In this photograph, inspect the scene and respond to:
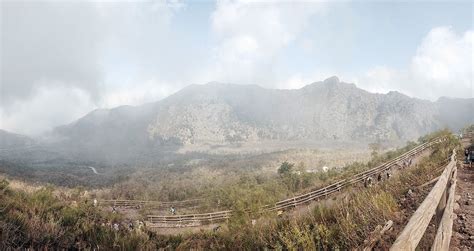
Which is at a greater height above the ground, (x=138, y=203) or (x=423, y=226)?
(x=423, y=226)

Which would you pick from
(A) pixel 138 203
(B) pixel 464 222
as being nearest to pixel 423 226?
(B) pixel 464 222

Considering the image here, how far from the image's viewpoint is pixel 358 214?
6.23m

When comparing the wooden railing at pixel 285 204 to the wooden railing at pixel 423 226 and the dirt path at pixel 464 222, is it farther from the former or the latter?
the wooden railing at pixel 423 226

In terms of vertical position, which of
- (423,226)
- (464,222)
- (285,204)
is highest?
(423,226)

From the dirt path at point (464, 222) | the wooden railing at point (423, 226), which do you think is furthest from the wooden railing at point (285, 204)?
the wooden railing at point (423, 226)

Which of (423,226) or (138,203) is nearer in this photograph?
(423,226)

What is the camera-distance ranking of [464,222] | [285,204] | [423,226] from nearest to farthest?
[423,226], [464,222], [285,204]

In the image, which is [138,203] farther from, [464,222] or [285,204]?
[464,222]

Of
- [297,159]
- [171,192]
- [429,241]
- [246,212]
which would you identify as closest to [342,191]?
[246,212]

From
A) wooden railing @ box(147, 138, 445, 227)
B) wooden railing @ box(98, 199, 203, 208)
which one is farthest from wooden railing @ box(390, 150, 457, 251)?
wooden railing @ box(98, 199, 203, 208)

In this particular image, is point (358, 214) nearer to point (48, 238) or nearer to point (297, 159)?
point (48, 238)

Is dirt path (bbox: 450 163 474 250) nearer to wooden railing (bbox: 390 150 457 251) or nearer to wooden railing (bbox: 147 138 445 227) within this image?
wooden railing (bbox: 390 150 457 251)

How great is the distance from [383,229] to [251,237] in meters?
3.41

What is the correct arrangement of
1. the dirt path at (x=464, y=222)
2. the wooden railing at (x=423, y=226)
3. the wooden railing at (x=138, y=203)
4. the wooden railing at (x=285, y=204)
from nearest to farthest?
the wooden railing at (x=423, y=226)
the dirt path at (x=464, y=222)
the wooden railing at (x=285, y=204)
the wooden railing at (x=138, y=203)
